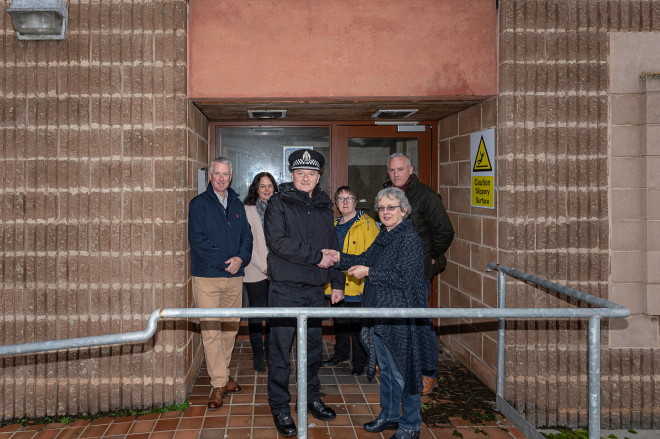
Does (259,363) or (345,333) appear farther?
(345,333)

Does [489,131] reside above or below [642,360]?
above

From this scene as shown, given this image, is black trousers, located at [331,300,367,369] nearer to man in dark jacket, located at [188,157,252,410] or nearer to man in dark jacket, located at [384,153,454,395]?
man in dark jacket, located at [384,153,454,395]

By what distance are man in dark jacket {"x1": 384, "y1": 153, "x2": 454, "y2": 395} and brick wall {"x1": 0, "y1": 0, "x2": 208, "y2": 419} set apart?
82.0 inches

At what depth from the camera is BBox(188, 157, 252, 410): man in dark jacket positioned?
Answer: 3600 millimetres

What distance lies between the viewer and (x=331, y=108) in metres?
4.33

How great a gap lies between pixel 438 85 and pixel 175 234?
8.93 feet

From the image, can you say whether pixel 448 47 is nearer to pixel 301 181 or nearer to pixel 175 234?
pixel 301 181

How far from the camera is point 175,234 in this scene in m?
3.62

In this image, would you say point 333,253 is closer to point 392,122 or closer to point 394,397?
point 394,397

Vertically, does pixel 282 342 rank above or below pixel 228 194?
below

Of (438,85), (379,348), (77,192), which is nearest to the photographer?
(379,348)

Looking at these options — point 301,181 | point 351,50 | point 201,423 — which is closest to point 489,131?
point 351,50

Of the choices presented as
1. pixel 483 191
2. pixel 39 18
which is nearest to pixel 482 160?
pixel 483 191

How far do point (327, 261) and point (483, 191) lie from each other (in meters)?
1.85
